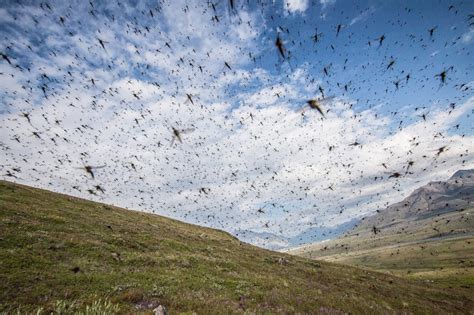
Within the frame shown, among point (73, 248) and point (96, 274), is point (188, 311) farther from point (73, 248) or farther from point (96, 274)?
point (73, 248)

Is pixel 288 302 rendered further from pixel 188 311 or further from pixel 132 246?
pixel 132 246

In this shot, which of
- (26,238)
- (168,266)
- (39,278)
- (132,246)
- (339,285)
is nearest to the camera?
(39,278)

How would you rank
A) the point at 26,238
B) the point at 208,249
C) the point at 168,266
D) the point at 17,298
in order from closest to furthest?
the point at 17,298 < the point at 26,238 < the point at 168,266 < the point at 208,249

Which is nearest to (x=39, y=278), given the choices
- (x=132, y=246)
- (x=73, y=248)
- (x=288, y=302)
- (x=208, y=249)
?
(x=73, y=248)

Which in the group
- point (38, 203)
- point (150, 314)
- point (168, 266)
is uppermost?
point (38, 203)

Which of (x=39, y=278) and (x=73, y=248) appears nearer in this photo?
→ (x=39, y=278)

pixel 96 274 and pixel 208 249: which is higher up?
pixel 208 249

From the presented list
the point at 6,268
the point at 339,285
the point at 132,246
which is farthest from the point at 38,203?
the point at 339,285
